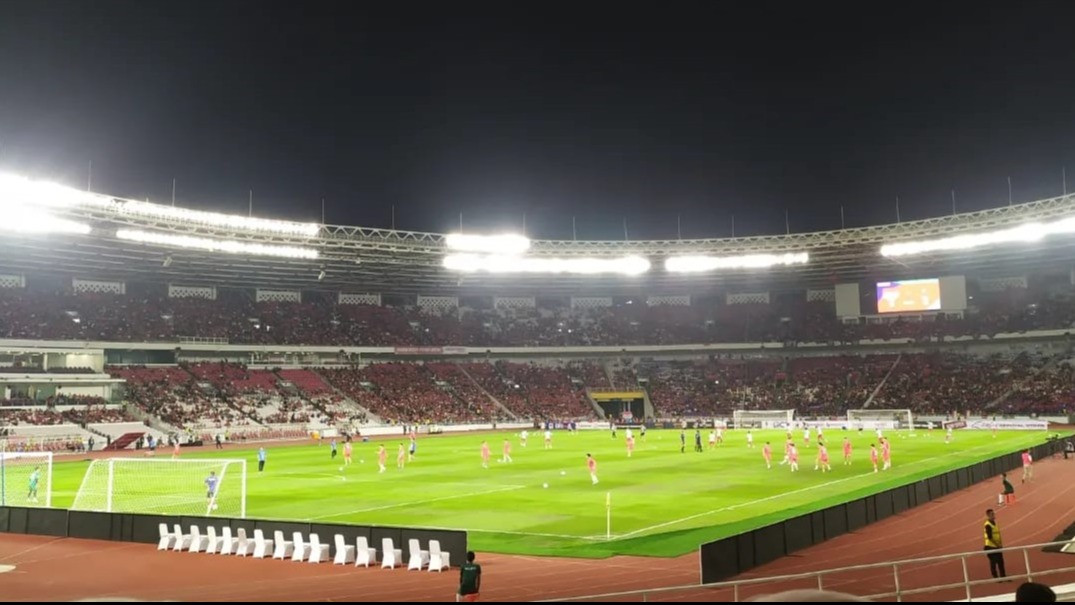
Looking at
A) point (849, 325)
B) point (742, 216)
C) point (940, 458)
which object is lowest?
point (940, 458)

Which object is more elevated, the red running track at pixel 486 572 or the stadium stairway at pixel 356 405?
the stadium stairway at pixel 356 405

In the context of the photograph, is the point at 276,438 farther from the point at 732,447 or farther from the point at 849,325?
the point at 849,325

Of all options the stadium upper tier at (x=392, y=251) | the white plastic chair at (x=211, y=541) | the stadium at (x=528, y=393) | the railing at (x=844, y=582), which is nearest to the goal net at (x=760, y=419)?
the stadium at (x=528, y=393)

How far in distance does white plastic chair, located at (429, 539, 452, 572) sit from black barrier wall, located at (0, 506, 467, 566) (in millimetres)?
157

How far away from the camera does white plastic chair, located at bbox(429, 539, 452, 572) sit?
20219 millimetres

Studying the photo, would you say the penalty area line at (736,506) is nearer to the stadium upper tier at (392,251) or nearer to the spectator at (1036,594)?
the spectator at (1036,594)

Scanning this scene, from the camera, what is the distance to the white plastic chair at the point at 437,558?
2022cm

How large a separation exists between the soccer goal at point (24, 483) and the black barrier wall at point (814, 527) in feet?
86.8

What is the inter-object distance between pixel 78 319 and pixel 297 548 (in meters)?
61.6

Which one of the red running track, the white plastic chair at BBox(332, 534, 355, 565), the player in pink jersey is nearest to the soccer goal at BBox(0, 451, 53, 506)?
the red running track

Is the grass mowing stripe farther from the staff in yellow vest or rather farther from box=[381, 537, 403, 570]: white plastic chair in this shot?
the staff in yellow vest

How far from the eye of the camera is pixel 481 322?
10294 cm

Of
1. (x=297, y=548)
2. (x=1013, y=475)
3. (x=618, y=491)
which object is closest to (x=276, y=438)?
(x=618, y=491)

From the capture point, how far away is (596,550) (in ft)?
73.9
